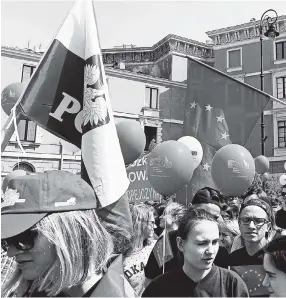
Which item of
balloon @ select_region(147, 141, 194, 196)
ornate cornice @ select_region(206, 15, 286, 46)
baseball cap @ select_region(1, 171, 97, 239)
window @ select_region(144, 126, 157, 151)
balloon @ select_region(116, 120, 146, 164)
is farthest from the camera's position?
ornate cornice @ select_region(206, 15, 286, 46)

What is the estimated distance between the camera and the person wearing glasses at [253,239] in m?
2.86

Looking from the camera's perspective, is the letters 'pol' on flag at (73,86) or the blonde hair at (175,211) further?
the blonde hair at (175,211)

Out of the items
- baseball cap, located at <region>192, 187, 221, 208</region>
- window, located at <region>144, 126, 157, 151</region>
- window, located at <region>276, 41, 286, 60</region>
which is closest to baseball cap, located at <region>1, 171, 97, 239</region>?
baseball cap, located at <region>192, 187, 221, 208</region>

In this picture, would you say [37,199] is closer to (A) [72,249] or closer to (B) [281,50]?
(A) [72,249]

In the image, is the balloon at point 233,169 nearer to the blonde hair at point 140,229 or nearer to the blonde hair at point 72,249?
the blonde hair at point 140,229

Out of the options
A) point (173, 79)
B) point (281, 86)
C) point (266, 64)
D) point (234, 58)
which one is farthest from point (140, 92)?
point (281, 86)

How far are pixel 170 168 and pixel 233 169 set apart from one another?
0.89 meters

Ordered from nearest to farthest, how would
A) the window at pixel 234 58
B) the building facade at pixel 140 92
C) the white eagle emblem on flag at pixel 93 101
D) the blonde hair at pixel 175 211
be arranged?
1. the white eagle emblem on flag at pixel 93 101
2. the blonde hair at pixel 175 211
3. the building facade at pixel 140 92
4. the window at pixel 234 58

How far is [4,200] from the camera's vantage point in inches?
56.7

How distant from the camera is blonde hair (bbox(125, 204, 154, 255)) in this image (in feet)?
11.5

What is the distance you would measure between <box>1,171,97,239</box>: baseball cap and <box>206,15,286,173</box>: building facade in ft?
87.9

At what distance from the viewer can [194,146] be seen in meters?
5.29

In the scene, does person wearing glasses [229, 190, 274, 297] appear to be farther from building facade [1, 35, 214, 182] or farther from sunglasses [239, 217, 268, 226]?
building facade [1, 35, 214, 182]

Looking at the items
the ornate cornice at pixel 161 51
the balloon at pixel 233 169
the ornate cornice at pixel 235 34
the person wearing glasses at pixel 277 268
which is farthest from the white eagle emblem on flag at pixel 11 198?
the ornate cornice at pixel 161 51
